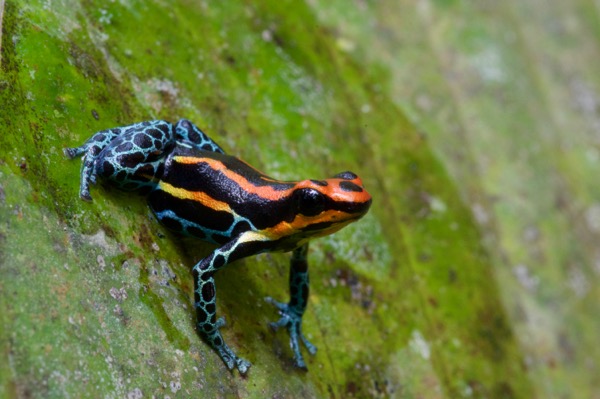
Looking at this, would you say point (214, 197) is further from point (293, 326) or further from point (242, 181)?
point (293, 326)

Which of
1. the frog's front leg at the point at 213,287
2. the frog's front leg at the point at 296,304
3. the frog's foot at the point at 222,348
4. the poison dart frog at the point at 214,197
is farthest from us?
the frog's front leg at the point at 296,304

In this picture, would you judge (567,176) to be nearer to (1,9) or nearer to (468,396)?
(468,396)

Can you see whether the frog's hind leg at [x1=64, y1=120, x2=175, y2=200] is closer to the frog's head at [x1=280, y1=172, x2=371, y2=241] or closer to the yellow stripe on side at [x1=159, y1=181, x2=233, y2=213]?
the yellow stripe on side at [x1=159, y1=181, x2=233, y2=213]

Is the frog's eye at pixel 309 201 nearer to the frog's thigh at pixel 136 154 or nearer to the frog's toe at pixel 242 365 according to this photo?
the frog's thigh at pixel 136 154

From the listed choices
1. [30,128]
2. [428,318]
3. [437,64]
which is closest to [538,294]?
[428,318]

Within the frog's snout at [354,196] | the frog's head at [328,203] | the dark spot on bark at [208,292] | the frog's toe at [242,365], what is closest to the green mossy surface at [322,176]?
the frog's toe at [242,365]

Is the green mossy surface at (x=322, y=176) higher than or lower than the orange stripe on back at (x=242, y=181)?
lower

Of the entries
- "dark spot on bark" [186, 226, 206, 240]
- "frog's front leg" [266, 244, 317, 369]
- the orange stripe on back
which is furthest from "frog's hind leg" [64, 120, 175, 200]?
"frog's front leg" [266, 244, 317, 369]
